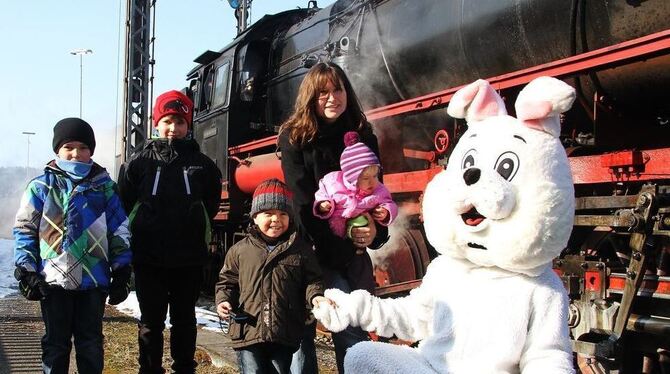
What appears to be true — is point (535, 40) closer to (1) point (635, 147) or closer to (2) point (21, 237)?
(1) point (635, 147)

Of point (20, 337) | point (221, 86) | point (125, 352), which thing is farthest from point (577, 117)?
point (221, 86)

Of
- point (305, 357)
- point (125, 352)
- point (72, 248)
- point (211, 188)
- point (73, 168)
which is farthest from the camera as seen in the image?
point (125, 352)

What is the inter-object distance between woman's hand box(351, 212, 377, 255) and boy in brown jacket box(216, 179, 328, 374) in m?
0.20

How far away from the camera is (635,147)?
3.71 meters

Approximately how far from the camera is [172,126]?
148 inches

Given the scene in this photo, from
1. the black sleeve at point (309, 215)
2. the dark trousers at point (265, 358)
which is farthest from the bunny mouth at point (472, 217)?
the dark trousers at point (265, 358)

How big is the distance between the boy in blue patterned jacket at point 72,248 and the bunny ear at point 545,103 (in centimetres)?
231

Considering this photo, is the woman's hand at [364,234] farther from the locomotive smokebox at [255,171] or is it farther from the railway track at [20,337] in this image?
the locomotive smokebox at [255,171]

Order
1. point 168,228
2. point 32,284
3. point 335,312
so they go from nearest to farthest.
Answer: point 335,312 → point 32,284 → point 168,228

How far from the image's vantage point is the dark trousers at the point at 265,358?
112 inches

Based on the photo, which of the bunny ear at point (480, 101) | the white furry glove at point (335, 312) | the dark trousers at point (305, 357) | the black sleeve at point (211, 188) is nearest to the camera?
the bunny ear at point (480, 101)

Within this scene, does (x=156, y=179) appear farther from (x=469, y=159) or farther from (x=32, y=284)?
(x=469, y=159)

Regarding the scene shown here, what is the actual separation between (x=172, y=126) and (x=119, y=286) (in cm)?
94

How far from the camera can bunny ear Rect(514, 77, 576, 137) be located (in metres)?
1.83
